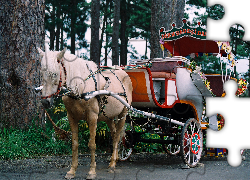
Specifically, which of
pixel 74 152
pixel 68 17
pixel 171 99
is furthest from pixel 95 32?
pixel 74 152

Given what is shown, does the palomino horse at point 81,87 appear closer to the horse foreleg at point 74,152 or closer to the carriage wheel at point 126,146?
the horse foreleg at point 74,152

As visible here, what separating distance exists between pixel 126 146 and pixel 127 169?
1.08m

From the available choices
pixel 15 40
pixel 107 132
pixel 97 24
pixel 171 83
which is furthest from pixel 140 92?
pixel 97 24

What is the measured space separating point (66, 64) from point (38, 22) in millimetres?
4125

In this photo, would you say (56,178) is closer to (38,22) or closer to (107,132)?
(107,132)

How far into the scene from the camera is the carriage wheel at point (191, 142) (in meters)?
7.51

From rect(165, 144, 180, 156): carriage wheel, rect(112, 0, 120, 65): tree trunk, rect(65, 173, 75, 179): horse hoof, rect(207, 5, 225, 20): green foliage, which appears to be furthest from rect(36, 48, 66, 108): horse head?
rect(112, 0, 120, 65): tree trunk

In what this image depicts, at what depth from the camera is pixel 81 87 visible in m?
5.98

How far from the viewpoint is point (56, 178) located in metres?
6.30

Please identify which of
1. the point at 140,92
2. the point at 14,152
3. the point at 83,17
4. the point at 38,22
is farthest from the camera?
the point at 83,17

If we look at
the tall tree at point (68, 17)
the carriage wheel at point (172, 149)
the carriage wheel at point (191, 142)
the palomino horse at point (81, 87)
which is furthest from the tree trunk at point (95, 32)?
the palomino horse at point (81, 87)

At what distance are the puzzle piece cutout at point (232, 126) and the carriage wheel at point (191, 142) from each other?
2.75 m

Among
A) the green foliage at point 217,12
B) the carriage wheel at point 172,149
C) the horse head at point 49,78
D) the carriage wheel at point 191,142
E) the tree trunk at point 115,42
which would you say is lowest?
the carriage wheel at point 172,149

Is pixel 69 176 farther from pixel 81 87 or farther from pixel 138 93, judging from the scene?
pixel 138 93
